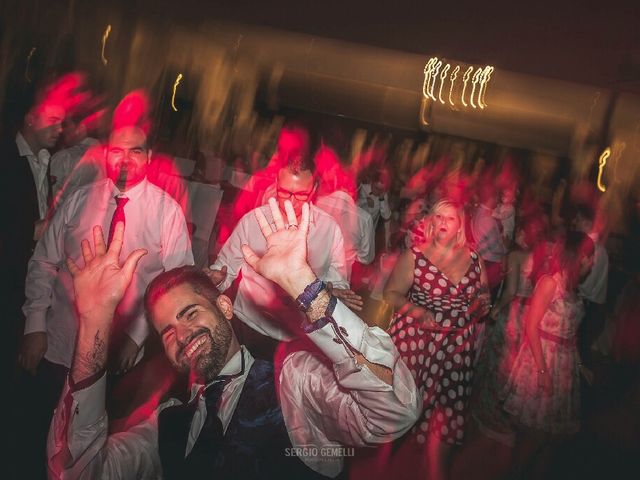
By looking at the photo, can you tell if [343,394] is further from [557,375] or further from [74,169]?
[74,169]

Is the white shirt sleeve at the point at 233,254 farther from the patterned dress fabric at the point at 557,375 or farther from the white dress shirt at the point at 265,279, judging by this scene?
the patterned dress fabric at the point at 557,375

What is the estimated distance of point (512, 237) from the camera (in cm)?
287

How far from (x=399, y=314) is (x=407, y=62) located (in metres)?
1.52

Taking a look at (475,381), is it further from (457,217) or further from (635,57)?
(635,57)

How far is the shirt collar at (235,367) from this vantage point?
1812 millimetres

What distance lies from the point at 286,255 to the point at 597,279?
1.64m

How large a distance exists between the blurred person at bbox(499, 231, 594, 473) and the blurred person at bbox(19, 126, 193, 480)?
156 cm

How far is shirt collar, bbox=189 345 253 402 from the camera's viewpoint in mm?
1812

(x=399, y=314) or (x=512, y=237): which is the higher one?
(x=512, y=237)

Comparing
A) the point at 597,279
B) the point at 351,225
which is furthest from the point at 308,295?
the point at 597,279

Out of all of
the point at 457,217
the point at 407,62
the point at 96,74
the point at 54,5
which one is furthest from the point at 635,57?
the point at 54,5

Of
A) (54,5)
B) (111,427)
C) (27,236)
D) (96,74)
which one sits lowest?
(111,427)

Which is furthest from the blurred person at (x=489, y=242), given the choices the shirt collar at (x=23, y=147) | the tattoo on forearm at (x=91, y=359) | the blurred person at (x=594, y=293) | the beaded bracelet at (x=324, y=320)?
the shirt collar at (x=23, y=147)

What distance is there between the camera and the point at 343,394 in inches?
67.8
